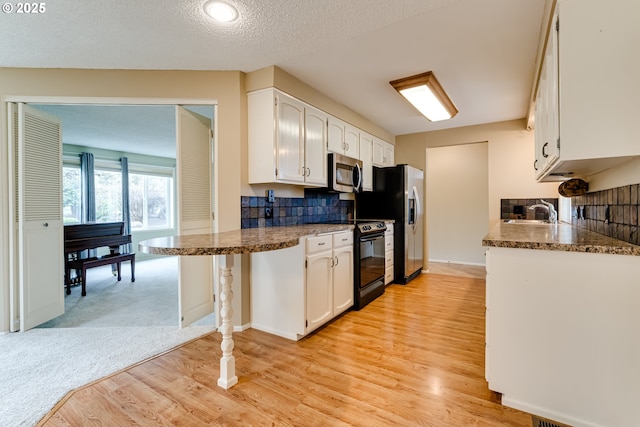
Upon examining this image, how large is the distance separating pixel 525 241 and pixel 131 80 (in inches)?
131

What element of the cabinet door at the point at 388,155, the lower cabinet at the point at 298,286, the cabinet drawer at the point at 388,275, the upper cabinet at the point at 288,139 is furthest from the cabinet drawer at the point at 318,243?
the cabinet door at the point at 388,155

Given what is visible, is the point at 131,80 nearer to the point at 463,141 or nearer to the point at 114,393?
the point at 114,393

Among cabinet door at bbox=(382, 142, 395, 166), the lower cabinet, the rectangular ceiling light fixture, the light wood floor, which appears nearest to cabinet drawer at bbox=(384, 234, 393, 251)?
the lower cabinet

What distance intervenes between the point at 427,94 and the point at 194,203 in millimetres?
2686

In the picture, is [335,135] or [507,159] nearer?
[335,135]

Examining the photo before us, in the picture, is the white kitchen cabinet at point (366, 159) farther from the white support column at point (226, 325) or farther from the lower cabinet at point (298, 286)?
the white support column at point (226, 325)

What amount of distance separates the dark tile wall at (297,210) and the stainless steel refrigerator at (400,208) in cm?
33

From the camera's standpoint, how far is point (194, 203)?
2.84 metres

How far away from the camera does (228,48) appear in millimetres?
2258

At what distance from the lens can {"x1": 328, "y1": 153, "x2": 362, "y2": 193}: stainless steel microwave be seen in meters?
3.31

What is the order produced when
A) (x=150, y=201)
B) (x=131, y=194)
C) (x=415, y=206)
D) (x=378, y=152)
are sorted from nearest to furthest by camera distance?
1. (x=415, y=206)
2. (x=378, y=152)
3. (x=131, y=194)
4. (x=150, y=201)

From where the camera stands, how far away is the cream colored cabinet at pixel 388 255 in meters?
3.75

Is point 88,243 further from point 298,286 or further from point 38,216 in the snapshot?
point 298,286

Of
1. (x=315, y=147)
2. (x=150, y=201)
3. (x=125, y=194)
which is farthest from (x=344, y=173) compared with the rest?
(x=150, y=201)
